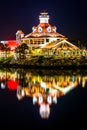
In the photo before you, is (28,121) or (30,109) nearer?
(28,121)

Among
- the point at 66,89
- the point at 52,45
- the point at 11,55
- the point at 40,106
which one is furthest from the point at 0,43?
the point at 40,106

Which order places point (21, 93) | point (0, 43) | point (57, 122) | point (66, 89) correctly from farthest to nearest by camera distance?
1. point (0, 43)
2. point (66, 89)
3. point (21, 93)
4. point (57, 122)

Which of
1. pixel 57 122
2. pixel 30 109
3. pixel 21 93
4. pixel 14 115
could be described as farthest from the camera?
pixel 21 93

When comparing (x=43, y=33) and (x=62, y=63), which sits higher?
(x=43, y=33)

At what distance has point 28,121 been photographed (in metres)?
11.3

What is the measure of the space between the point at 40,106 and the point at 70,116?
253 centimetres

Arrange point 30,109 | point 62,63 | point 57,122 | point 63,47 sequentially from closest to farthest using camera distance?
point 57,122 → point 30,109 → point 62,63 → point 63,47

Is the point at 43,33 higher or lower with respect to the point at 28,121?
higher

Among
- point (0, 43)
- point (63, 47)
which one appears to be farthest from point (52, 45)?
point (0, 43)

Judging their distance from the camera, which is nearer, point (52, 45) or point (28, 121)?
point (28, 121)

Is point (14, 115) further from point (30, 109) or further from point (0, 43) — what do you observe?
point (0, 43)

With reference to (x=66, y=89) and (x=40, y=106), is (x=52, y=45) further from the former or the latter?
(x=40, y=106)

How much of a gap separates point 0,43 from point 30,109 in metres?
45.1

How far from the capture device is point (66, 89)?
63.1ft
